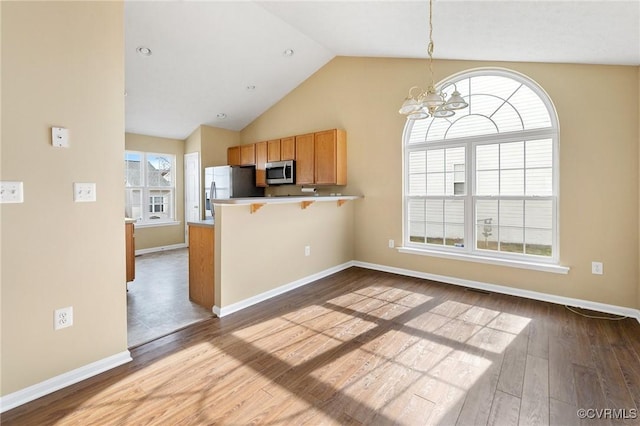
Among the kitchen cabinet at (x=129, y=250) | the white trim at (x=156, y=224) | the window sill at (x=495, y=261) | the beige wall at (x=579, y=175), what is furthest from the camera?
the white trim at (x=156, y=224)

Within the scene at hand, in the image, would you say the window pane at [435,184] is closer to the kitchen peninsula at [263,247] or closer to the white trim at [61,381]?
the kitchen peninsula at [263,247]

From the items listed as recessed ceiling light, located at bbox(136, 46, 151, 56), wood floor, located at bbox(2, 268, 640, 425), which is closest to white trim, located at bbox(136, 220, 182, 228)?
recessed ceiling light, located at bbox(136, 46, 151, 56)

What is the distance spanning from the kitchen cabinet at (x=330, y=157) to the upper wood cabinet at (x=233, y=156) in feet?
6.82

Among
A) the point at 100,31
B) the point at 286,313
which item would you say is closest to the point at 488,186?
the point at 286,313

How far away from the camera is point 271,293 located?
3449 millimetres

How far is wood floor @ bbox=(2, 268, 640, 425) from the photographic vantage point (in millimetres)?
1653

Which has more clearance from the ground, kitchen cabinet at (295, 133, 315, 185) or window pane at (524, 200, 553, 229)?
kitchen cabinet at (295, 133, 315, 185)

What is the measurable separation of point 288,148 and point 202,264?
277 centimetres

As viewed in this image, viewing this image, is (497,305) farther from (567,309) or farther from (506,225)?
(506,225)

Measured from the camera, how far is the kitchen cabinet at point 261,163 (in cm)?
569

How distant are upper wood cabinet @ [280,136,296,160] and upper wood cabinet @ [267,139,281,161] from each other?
9 centimetres

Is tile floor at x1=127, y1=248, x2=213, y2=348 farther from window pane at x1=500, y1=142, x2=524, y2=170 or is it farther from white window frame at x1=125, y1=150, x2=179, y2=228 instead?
window pane at x1=500, y1=142, x2=524, y2=170

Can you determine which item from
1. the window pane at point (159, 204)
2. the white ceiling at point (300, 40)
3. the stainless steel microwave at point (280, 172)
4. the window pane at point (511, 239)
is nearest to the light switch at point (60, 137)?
the white ceiling at point (300, 40)

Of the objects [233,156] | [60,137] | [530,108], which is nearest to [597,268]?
[530,108]
